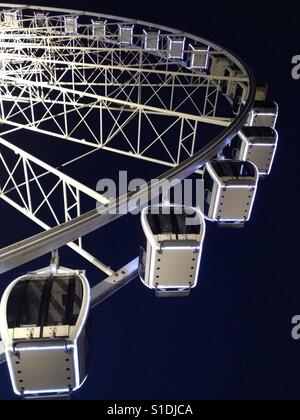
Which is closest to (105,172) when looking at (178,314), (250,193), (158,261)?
(178,314)

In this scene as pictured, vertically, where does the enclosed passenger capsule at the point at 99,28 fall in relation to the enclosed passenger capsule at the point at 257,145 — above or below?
above

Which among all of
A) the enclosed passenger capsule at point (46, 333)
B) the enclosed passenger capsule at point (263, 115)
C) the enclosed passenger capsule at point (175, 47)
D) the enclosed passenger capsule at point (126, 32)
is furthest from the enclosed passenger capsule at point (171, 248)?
the enclosed passenger capsule at point (126, 32)

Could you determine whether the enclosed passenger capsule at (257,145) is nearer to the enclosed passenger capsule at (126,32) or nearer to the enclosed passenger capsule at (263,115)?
the enclosed passenger capsule at (263,115)

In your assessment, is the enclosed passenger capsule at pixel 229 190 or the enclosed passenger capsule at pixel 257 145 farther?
the enclosed passenger capsule at pixel 257 145

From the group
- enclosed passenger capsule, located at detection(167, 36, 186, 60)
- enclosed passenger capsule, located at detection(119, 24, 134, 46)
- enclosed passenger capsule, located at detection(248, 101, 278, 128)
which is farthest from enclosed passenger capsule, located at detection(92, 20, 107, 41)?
enclosed passenger capsule, located at detection(248, 101, 278, 128)

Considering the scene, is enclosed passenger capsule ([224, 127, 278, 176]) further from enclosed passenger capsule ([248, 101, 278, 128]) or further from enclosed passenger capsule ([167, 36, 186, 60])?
enclosed passenger capsule ([167, 36, 186, 60])
